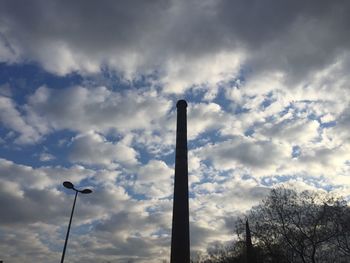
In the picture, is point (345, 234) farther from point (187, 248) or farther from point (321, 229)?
point (187, 248)

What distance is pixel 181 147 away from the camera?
98.7ft

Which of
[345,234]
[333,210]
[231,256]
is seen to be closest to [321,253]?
[345,234]

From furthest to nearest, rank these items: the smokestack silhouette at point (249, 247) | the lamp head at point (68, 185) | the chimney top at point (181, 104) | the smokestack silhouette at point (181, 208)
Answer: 1. the smokestack silhouette at point (249, 247)
2. the chimney top at point (181, 104)
3. the smokestack silhouette at point (181, 208)
4. the lamp head at point (68, 185)

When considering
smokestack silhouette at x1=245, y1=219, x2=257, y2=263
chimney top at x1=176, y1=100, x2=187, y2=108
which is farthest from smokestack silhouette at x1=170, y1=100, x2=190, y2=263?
smokestack silhouette at x1=245, y1=219, x2=257, y2=263

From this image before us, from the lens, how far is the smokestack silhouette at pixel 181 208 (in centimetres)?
2521

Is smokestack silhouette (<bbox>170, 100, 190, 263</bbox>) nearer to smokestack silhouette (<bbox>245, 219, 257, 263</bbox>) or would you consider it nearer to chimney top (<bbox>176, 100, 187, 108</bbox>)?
chimney top (<bbox>176, 100, 187, 108</bbox>)

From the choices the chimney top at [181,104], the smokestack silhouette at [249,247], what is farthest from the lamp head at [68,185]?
the smokestack silhouette at [249,247]

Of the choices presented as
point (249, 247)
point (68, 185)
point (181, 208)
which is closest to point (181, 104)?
point (181, 208)

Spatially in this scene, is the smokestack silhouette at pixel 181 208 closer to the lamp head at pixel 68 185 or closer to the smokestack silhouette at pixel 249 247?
the lamp head at pixel 68 185

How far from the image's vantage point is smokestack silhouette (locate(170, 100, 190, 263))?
25208 millimetres

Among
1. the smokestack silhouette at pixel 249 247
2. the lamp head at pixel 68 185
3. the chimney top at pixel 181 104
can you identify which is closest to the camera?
the lamp head at pixel 68 185

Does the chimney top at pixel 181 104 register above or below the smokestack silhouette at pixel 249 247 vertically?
above

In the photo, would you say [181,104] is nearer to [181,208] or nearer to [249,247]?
[181,208]

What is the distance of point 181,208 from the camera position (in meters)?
26.7
